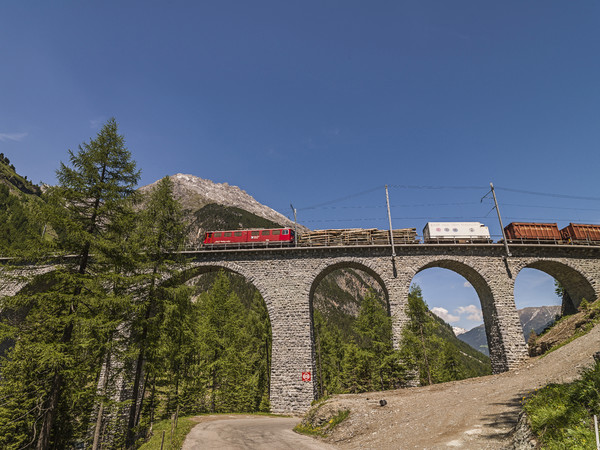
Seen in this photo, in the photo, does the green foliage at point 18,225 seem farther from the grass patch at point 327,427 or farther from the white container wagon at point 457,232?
the white container wagon at point 457,232

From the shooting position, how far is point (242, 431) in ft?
52.2

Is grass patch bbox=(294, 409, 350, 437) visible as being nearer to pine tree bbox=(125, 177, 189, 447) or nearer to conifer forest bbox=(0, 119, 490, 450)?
conifer forest bbox=(0, 119, 490, 450)

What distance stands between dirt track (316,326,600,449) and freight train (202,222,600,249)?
14476 mm

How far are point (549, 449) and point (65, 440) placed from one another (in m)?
Answer: 23.0

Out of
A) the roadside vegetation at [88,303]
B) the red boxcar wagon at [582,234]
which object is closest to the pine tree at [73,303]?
the roadside vegetation at [88,303]

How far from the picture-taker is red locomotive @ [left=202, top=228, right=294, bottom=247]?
3250 cm

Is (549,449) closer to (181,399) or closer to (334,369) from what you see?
(181,399)

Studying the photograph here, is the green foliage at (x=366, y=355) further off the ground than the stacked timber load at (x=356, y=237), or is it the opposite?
the stacked timber load at (x=356, y=237)

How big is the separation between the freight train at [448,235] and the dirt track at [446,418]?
1448 centimetres

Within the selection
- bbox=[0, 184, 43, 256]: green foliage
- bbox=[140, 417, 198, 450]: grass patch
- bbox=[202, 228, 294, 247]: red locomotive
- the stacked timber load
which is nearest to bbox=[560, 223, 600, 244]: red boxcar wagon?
the stacked timber load

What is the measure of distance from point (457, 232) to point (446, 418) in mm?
22905

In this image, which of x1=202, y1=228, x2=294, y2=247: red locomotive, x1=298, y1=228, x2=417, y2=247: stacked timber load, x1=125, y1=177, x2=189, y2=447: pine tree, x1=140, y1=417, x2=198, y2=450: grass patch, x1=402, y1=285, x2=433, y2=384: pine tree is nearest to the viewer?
x1=140, y1=417, x2=198, y2=450: grass patch

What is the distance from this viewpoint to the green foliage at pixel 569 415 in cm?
579

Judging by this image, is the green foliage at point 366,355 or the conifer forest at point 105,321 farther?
the green foliage at point 366,355
